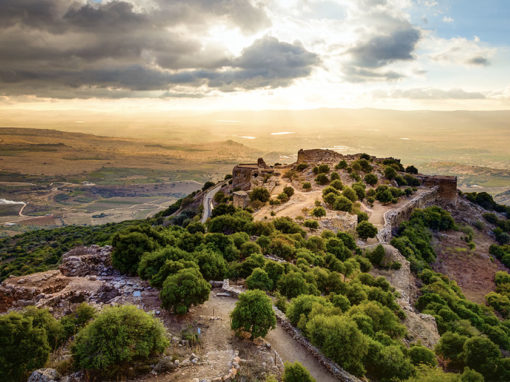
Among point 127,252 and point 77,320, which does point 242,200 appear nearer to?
point 127,252

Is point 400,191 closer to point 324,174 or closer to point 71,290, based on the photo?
point 324,174

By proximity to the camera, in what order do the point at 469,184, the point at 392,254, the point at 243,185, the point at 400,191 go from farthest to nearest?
1. the point at 469,184
2. the point at 243,185
3. the point at 400,191
4. the point at 392,254

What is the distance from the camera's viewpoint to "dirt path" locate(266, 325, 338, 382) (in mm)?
13141

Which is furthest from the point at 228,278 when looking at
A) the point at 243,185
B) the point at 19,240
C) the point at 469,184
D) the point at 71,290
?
the point at 469,184

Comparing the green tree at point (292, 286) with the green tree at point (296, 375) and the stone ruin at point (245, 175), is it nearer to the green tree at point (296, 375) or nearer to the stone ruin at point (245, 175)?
the green tree at point (296, 375)

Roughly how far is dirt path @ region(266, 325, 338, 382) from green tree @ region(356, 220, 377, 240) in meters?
25.3

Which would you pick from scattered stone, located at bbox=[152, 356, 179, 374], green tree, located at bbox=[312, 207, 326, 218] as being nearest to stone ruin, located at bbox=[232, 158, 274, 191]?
green tree, located at bbox=[312, 207, 326, 218]

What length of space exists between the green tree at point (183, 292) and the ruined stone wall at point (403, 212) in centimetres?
2806

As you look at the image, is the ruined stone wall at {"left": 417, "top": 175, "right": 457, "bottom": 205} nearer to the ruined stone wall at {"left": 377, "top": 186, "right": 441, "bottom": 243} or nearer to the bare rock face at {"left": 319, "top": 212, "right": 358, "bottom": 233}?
the ruined stone wall at {"left": 377, "top": 186, "right": 441, "bottom": 243}

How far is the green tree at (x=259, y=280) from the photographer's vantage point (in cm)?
1923

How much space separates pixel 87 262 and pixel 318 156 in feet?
195

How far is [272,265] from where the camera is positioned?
2164 centimetres

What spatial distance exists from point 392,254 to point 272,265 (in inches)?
707

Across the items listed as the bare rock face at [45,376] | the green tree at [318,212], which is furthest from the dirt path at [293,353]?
the green tree at [318,212]
